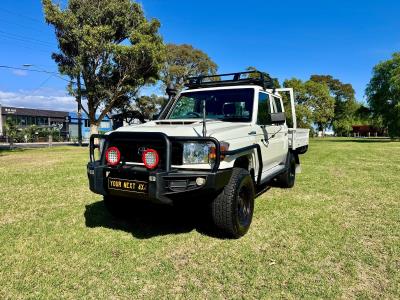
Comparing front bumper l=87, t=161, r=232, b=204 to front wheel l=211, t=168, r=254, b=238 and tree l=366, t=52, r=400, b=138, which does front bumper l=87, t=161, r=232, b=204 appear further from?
tree l=366, t=52, r=400, b=138

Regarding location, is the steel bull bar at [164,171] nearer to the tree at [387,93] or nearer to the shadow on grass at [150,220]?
the shadow on grass at [150,220]

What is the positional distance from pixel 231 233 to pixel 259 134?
1592 millimetres

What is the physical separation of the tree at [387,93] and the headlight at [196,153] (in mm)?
37785

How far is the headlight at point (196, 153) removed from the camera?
3770 mm

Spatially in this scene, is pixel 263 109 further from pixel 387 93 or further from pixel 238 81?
pixel 387 93

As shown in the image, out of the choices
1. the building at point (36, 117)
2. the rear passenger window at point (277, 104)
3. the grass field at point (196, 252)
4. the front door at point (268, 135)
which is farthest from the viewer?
the building at point (36, 117)

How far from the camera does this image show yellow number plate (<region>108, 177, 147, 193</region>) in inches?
146

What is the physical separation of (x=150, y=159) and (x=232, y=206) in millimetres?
1084

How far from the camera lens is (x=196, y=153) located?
379 cm

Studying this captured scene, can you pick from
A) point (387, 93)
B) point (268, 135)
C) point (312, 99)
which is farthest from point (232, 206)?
point (312, 99)

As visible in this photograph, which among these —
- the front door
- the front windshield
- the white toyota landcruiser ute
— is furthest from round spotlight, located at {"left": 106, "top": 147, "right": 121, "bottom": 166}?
the front door

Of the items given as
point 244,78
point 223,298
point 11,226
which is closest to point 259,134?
point 244,78

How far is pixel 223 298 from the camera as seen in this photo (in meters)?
2.87

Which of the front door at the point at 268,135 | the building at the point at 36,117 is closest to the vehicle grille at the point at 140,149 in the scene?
the front door at the point at 268,135
